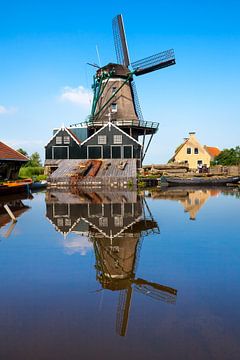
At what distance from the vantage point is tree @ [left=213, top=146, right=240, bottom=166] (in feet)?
191

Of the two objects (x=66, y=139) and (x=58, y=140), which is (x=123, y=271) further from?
(x=58, y=140)

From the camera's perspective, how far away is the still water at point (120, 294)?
3861 millimetres

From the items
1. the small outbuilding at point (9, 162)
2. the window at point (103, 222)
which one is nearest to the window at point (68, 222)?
the window at point (103, 222)

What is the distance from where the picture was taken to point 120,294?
213 inches

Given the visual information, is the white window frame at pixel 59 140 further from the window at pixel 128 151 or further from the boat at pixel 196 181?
the boat at pixel 196 181

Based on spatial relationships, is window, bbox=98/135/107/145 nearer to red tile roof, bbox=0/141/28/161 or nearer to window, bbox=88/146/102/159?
window, bbox=88/146/102/159

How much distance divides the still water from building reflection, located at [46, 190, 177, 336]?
1.1 inches

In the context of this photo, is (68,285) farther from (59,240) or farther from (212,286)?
(59,240)

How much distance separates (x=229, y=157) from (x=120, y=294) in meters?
57.7

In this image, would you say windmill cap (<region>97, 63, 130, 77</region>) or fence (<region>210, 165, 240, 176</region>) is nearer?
windmill cap (<region>97, 63, 130, 77</region>)

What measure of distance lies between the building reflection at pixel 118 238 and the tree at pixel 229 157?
150ft

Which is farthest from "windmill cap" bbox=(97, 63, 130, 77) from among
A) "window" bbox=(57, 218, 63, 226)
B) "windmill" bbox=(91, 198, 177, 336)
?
"windmill" bbox=(91, 198, 177, 336)

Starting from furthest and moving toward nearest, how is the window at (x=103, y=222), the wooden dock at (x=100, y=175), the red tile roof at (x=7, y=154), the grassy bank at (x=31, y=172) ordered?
the grassy bank at (x=31, y=172)
the wooden dock at (x=100, y=175)
the red tile roof at (x=7, y=154)
the window at (x=103, y=222)

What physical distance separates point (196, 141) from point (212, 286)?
44632 mm
